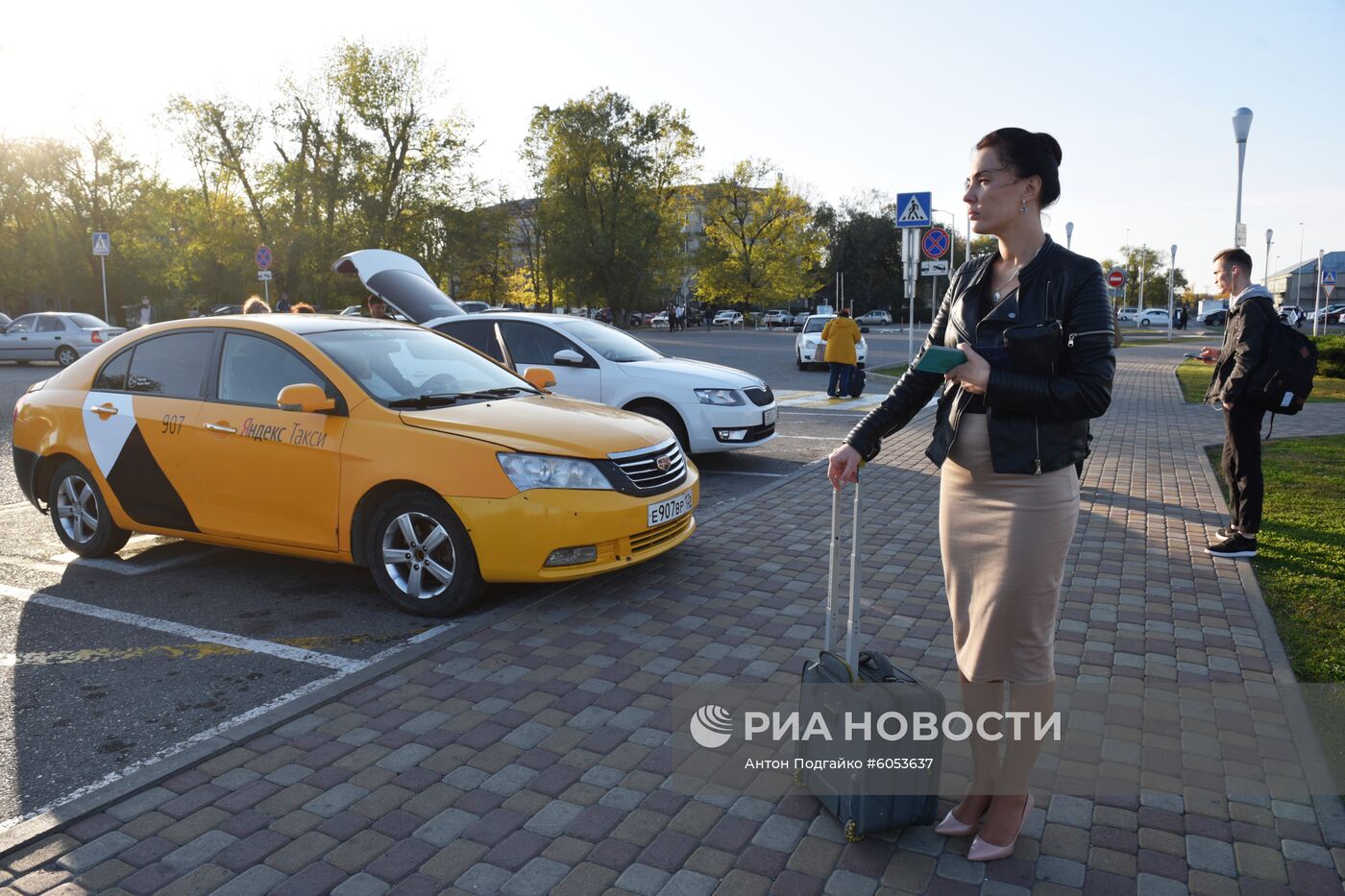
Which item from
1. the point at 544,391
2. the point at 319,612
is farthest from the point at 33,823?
the point at 544,391

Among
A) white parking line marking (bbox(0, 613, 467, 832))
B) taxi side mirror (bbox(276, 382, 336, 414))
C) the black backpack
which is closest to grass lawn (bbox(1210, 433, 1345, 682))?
the black backpack

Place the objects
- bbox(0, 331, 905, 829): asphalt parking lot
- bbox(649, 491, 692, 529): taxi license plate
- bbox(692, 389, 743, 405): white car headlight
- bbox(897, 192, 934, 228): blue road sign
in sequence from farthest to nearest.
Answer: bbox(897, 192, 934, 228): blue road sign
bbox(692, 389, 743, 405): white car headlight
bbox(649, 491, 692, 529): taxi license plate
bbox(0, 331, 905, 829): asphalt parking lot

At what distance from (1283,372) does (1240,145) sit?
54.4 ft

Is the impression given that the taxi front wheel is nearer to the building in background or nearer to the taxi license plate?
the taxi license plate

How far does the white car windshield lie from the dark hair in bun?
7429 mm

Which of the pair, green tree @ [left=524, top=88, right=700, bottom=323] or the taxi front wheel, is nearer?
the taxi front wheel

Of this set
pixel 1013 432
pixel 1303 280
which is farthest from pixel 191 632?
pixel 1303 280

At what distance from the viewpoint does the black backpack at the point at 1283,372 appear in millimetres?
5820

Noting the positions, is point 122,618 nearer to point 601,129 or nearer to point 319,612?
point 319,612

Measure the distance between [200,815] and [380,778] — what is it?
569 millimetres

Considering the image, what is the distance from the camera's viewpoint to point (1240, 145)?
63.4 feet

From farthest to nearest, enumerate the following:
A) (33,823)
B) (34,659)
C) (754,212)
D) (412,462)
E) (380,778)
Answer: (754,212), (412,462), (34,659), (380,778), (33,823)

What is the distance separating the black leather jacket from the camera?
2471mm

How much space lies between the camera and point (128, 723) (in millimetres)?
3871
